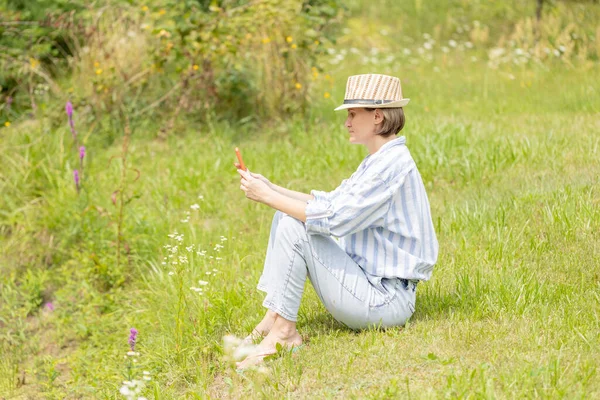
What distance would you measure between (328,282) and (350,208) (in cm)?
37

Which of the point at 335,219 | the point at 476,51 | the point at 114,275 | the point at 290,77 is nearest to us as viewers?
the point at 335,219

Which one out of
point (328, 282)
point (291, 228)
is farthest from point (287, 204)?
point (328, 282)

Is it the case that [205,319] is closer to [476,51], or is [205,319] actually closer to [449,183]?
[449,183]

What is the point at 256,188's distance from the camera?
334cm

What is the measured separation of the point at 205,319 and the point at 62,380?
3.48ft

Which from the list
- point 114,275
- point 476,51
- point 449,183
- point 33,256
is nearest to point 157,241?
point 114,275

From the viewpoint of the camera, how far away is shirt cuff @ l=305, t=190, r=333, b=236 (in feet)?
10.7

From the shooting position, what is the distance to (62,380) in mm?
4500

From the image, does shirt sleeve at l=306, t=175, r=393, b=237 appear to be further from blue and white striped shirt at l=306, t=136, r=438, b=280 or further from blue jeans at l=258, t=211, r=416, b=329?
blue jeans at l=258, t=211, r=416, b=329

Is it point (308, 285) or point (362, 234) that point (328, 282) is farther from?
point (308, 285)

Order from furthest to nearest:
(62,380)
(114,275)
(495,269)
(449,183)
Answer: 1. (449,183)
2. (114,275)
3. (62,380)
4. (495,269)

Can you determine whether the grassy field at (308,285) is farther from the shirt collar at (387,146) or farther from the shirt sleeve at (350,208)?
the shirt collar at (387,146)

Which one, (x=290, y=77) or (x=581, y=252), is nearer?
(x=581, y=252)

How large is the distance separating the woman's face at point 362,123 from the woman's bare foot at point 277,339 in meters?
0.89
